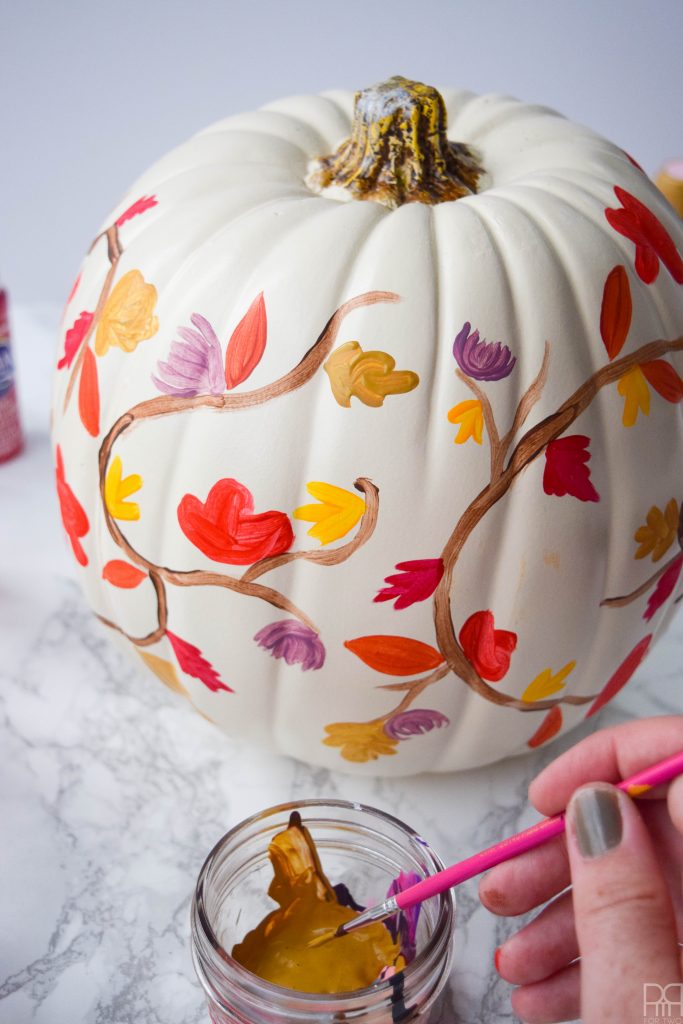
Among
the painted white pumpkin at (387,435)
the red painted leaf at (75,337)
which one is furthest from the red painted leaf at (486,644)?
the red painted leaf at (75,337)

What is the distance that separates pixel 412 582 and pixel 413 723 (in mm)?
133

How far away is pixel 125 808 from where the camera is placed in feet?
2.85

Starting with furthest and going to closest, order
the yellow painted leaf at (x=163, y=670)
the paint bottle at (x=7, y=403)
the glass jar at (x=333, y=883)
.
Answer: the paint bottle at (x=7, y=403) → the yellow painted leaf at (x=163, y=670) → the glass jar at (x=333, y=883)

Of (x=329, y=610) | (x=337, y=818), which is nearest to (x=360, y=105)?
(x=329, y=610)

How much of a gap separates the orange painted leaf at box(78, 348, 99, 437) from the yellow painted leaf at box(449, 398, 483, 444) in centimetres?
26

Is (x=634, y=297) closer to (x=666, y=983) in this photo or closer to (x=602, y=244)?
(x=602, y=244)

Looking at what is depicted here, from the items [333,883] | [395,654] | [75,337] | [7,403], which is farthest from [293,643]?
[7,403]

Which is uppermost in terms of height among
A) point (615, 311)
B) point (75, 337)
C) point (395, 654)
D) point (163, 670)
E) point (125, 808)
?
point (615, 311)

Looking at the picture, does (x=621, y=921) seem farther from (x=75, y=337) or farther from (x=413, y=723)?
(x=75, y=337)

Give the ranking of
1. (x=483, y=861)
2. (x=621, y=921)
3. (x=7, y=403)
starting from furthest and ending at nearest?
1. (x=7, y=403)
2. (x=483, y=861)
3. (x=621, y=921)

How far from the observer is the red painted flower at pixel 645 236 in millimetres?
740

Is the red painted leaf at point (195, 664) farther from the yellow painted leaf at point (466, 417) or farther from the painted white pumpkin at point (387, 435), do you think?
the yellow painted leaf at point (466, 417)

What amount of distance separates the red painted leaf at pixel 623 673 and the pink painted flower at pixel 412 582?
0.20 metres

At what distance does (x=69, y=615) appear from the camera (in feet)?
3.56
